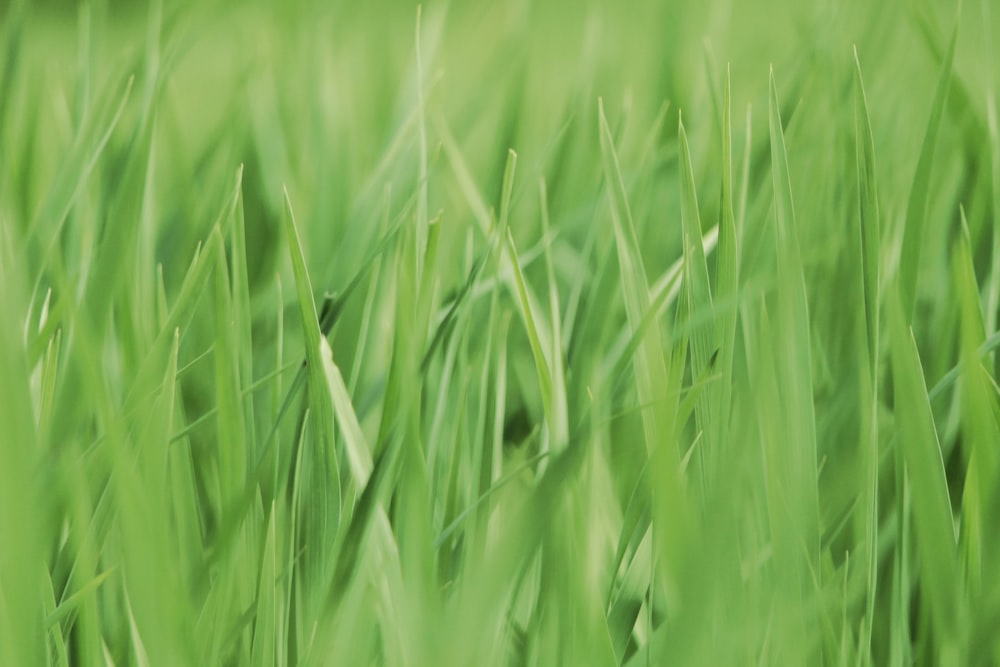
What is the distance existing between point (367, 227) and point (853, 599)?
28 centimetres

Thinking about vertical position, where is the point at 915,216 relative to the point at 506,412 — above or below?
above

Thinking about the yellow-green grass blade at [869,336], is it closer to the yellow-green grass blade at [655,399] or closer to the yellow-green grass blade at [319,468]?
the yellow-green grass blade at [655,399]

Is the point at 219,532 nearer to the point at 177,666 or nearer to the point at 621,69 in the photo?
the point at 177,666

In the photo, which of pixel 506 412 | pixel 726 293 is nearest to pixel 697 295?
pixel 726 293

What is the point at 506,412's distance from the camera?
0.45 m

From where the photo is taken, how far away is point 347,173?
23.5 inches

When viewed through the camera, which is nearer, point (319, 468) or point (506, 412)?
point (319, 468)

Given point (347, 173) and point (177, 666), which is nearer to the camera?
point (177, 666)

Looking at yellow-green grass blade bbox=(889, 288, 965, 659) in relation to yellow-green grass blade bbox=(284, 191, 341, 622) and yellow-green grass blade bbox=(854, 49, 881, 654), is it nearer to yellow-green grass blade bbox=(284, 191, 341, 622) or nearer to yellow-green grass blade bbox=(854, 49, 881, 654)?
yellow-green grass blade bbox=(854, 49, 881, 654)

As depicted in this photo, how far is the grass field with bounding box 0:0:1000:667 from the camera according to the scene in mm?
228

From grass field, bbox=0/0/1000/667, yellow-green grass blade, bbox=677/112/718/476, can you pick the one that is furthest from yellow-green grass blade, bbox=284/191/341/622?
yellow-green grass blade, bbox=677/112/718/476

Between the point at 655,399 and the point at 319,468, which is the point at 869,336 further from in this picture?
the point at 319,468

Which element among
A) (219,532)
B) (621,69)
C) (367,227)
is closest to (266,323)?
(367,227)

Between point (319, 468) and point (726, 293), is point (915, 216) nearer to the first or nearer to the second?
point (726, 293)
